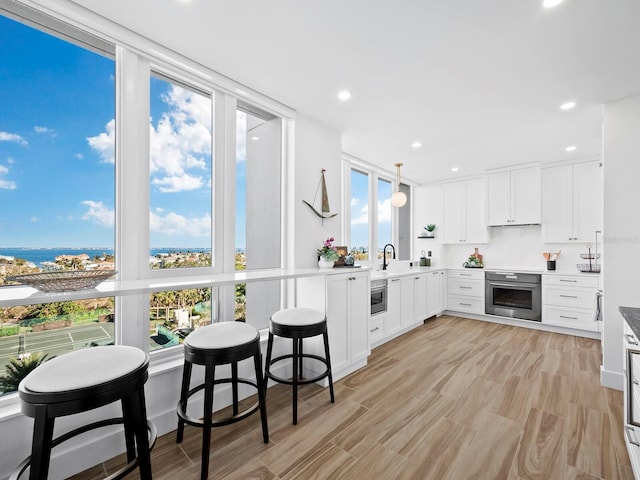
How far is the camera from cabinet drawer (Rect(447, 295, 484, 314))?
4.93m

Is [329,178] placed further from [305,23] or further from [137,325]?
[137,325]

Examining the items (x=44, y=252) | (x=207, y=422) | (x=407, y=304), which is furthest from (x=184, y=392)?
(x=407, y=304)

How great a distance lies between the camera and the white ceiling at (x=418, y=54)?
1682mm

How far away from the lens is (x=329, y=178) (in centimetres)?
327

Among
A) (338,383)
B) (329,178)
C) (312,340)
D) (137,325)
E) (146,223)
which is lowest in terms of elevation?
(338,383)

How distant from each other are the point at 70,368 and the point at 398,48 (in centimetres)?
253

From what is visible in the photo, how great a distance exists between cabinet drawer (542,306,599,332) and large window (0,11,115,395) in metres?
5.32

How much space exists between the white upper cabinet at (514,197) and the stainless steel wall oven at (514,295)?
908 mm

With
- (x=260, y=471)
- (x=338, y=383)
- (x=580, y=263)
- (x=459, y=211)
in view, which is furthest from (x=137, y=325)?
(x=580, y=263)

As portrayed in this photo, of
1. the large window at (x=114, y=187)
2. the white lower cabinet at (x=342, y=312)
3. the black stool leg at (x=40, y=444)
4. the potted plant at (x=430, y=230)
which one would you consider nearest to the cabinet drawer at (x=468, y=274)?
the potted plant at (x=430, y=230)

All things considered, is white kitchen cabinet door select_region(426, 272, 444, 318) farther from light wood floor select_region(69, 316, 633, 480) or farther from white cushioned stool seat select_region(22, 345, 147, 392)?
white cushioned stool seat select_region(22, 345, 147, 392)

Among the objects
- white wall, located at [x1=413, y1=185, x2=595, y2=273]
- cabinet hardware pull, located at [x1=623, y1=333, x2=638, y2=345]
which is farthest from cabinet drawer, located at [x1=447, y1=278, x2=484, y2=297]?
cabinet hardware pull, located at [x1=623, y1=333, x2=638, y2=345]

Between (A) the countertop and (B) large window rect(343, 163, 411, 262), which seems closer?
(A) the countertop

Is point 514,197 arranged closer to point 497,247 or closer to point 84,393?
point 497,247
